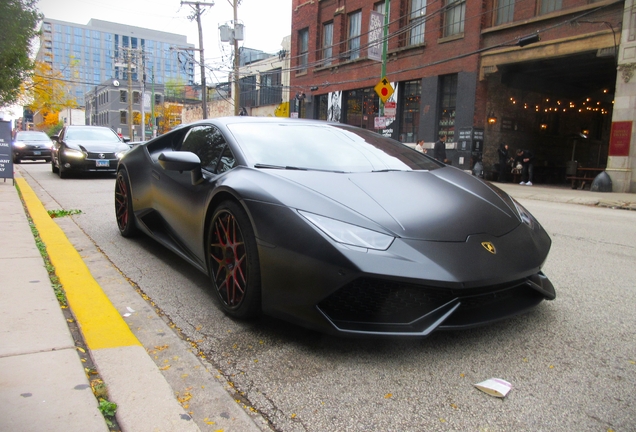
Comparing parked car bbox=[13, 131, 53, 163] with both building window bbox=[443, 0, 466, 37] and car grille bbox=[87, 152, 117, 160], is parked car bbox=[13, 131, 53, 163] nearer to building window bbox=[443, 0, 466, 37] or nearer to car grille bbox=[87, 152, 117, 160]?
car grille bbox=[87, 152, 117, 160]

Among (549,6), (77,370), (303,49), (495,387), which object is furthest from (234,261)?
(303,49)

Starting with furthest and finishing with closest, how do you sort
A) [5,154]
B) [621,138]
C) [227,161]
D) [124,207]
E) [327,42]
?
1. [327,42]
2. [621,138]
3. [5,154]
4. [124,207]
5. [227,161]

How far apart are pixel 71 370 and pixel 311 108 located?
2925cm

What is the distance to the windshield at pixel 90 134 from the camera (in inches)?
525

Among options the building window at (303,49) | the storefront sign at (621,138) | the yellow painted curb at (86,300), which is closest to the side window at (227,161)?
the yellow painted curb at (86,300)

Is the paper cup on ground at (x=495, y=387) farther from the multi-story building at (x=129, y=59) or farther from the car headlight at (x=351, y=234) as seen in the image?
the multi-story building at (x=129, y=59)

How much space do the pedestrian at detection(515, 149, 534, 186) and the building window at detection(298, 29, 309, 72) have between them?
15.8 meters

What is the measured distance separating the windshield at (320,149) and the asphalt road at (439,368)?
3.44 feet

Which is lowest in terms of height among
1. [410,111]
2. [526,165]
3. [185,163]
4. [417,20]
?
[526,165]

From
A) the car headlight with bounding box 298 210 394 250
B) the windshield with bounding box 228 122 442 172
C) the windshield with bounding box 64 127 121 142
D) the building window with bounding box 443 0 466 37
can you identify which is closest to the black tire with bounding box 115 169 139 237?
the windshield with bounding box 228 122 442 172

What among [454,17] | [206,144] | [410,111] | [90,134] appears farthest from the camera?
[410,111]

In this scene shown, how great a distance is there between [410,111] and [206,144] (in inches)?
819

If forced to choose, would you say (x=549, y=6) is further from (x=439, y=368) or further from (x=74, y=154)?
(x=439, y=368)

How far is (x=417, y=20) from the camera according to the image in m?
22.8
